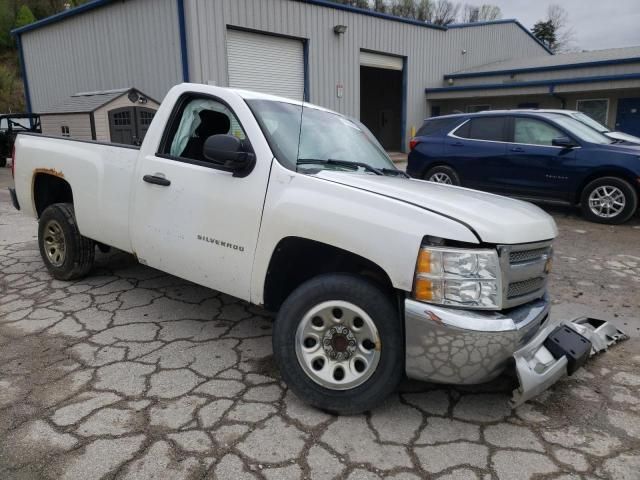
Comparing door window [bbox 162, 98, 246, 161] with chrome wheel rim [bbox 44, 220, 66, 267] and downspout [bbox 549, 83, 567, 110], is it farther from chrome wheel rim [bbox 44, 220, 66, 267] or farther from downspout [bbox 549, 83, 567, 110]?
downspout [bbox 549, 83, 567, 110]

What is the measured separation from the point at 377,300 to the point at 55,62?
19435 millimetres

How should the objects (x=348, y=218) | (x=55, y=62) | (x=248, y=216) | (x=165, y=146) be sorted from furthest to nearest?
(x=55, y=62), (x=165, y=146), (x=248, y=216), (x=348, y=218)

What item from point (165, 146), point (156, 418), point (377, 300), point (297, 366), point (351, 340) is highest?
point (165, 146)

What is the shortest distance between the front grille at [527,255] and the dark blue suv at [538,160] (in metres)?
5.95

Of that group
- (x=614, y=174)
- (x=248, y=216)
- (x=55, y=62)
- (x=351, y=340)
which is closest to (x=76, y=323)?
(x=248, y=216)

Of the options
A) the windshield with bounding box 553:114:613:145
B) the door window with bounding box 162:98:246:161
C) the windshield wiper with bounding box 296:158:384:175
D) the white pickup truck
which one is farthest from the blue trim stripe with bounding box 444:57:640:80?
the door window with bounding box 162:98:246:161

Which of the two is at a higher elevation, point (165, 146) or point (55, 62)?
point (55, 62)

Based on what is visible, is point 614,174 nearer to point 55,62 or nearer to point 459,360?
point 459,360

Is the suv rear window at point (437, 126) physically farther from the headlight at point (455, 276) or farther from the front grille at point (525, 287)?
the headlight at point (455, 276)

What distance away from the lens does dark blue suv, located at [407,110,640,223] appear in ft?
25.7

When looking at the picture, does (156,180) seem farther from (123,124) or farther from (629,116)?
(629,116)

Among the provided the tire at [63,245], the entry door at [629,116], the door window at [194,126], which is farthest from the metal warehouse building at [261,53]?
the door window at [194,126]

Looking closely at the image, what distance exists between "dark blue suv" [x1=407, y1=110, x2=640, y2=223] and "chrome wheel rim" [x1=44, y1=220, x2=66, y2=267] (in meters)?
6.99

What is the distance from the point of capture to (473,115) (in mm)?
9430
